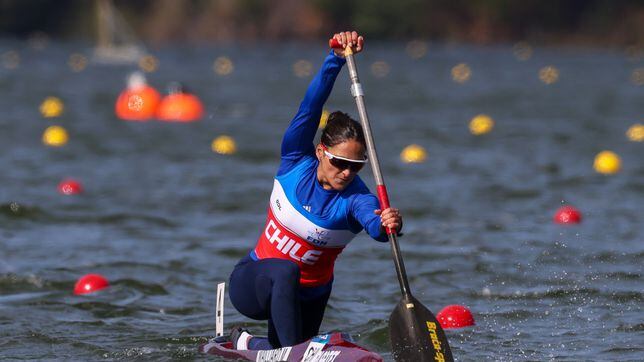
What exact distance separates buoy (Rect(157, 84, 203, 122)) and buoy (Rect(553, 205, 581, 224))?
1462 centimetres

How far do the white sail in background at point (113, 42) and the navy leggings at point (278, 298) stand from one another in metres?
50.4

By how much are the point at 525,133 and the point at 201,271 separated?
15.2 meters

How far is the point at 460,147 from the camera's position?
2448cm

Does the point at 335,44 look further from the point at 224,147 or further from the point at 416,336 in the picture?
the point at 224,147

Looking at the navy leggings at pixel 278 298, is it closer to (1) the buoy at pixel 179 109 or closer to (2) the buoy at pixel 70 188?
(2) the buoy at pixel 70 188

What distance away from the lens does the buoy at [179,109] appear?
29266 millimetres

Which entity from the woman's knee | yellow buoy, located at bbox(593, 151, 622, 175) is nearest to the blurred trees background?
yellow buoy, located at bbox(593, 151, 622, 175)

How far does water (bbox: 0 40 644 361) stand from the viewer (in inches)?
399

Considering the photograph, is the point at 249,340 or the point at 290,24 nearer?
the point at 249,340

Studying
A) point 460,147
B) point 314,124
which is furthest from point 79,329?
point 460,147

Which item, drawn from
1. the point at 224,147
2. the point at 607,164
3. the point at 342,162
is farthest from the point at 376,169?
the point at 224,147

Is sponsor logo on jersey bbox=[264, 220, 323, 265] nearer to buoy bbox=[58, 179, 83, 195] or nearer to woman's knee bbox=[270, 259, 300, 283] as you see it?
woman's knee bbox=[270, 259, 300, 283]

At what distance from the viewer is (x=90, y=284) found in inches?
468

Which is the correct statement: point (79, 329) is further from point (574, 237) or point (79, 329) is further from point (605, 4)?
point (605, 4)
